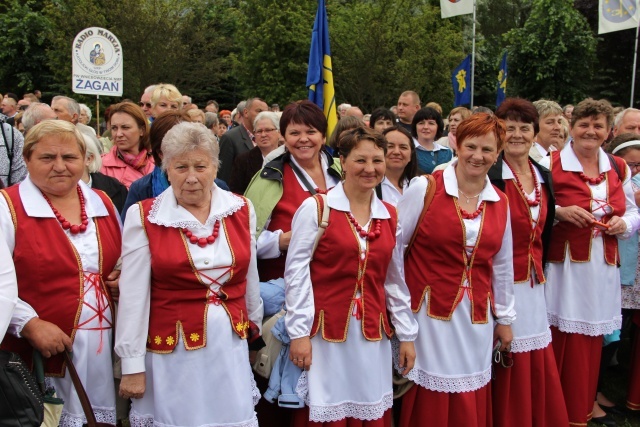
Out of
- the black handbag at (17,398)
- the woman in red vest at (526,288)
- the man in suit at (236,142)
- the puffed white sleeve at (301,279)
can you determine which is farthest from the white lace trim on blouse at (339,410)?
the man in suit at (236,142)

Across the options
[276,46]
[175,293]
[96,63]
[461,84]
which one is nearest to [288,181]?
[175,293]

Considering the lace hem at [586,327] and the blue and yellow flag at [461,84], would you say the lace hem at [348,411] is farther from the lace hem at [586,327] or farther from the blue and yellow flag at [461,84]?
the blue and yellow flag at [461,84]

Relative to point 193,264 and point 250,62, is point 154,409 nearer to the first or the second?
point 193,264

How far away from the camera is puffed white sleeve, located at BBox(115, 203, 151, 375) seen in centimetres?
Result: 298

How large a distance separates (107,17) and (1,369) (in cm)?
Result: 2106

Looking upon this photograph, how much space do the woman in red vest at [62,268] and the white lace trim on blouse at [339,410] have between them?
3.32ft

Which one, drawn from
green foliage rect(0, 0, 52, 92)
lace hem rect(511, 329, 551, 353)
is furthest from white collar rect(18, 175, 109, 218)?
green foliage rect(0, 0, 52, 92)

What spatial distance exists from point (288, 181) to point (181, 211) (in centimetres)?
109

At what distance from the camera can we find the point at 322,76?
6.46 meters

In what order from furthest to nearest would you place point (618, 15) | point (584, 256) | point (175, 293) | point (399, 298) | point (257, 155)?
A: point (618, 15)
point (257, 155)
point (584, 256)
point (399, 298)
point (175, 293)

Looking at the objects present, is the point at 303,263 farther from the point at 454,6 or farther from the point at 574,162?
the point at 454,6

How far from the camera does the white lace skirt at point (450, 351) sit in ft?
12.1

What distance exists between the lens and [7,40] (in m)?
26.2


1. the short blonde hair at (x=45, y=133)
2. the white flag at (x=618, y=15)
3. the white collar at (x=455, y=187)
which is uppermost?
the white flag at (x=618, y=15)
